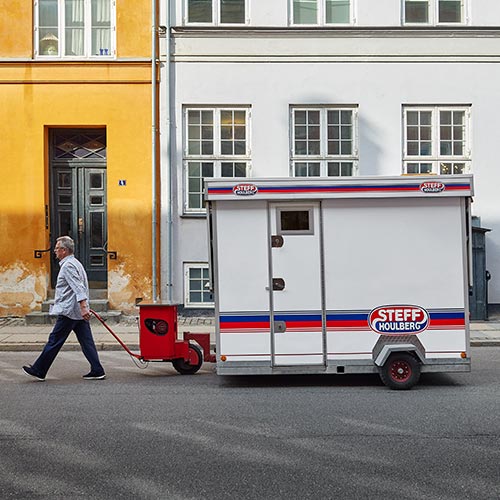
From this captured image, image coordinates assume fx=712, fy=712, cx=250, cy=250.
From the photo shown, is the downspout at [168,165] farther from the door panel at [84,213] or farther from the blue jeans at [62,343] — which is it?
the blue jeans at [62,343]

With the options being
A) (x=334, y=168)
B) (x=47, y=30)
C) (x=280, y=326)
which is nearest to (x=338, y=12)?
(x=334, y=168)

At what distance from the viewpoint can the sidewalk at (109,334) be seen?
39.2 feet

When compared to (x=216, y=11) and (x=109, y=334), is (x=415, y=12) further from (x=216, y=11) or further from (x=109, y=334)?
(x=109, y=334)

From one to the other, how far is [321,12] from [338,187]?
8.10 meters

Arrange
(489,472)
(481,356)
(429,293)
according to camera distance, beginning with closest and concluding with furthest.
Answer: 1. (489,472)
2. (429,293)
3. (481,356)

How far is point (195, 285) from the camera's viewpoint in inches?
602

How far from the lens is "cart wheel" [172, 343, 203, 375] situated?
9555mm

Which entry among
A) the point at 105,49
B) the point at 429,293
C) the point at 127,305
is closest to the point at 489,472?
the point at 429,293

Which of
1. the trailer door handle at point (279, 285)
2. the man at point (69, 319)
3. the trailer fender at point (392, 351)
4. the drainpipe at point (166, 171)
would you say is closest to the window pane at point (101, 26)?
the drainpipe at point (166, 171)

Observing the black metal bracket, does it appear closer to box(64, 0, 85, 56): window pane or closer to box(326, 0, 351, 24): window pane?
box(64, 0, 85, 56): window pane

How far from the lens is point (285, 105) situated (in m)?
15.2

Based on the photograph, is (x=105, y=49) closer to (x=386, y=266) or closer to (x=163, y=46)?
(x=163, y=46)

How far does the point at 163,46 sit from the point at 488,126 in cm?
715

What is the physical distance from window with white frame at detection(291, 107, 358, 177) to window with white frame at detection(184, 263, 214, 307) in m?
2.90
